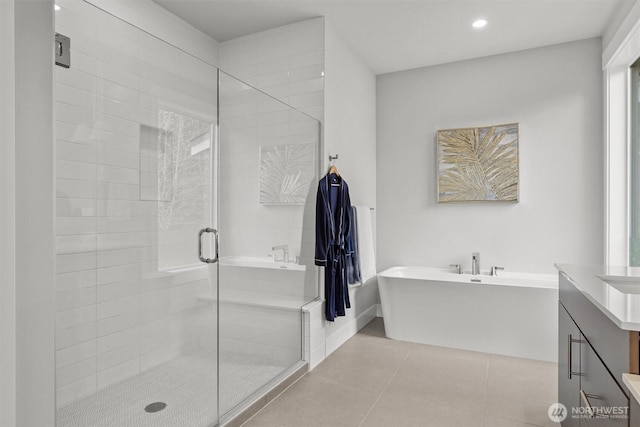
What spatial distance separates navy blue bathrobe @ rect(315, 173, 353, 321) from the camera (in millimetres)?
2938

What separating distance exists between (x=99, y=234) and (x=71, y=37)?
2.37 feet

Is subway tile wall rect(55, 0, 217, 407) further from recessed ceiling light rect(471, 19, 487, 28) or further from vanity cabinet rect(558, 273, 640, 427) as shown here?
recessed ceiling light rect(471, 19, 487, 28)

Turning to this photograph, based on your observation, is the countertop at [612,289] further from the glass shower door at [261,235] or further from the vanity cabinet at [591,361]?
the glass shower door at [261,235]

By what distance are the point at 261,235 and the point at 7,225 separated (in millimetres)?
1565

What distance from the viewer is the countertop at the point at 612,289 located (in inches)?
40.5

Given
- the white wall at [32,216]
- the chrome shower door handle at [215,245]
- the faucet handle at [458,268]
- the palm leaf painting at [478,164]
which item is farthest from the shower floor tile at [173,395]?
the palm leaf painting at [478,164]

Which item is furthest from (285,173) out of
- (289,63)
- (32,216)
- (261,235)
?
(32,216)

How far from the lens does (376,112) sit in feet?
14.1

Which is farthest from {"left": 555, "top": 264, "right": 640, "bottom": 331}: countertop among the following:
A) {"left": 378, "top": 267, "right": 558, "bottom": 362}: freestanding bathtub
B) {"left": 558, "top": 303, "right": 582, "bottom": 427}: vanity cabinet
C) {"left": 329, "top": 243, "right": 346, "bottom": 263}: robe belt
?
{"left": 329, "top": 243, "right": 346, "bottom": 263}: robe belt

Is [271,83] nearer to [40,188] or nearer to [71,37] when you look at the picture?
[71,37]

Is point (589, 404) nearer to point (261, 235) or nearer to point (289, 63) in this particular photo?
point (261, 235)

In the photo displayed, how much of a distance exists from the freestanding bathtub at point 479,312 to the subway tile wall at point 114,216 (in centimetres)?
206

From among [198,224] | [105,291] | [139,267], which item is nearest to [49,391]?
[105,291]

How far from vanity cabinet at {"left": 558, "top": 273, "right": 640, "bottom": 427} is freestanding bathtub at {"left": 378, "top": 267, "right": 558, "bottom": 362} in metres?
1.10
